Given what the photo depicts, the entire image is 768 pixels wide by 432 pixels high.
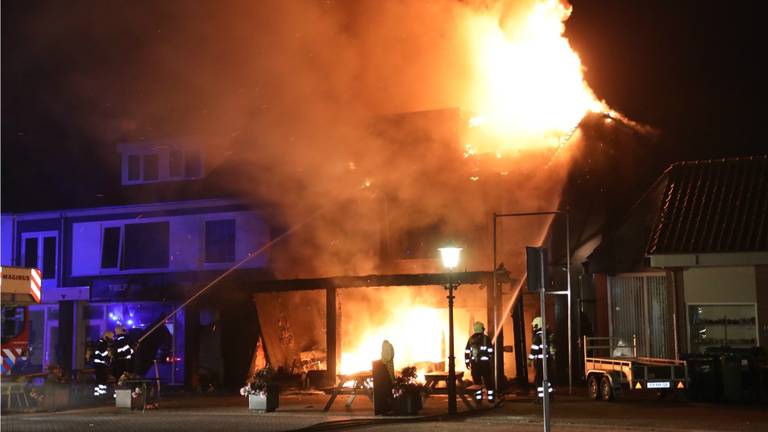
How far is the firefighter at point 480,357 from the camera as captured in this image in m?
21.5

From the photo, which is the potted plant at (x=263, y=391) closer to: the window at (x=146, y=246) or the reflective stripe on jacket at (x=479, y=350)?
the reflective stripe on jacket at (x=479, y=350)

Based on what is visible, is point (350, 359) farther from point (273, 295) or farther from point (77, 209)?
point (77, 209)

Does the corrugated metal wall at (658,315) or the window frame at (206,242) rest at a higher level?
the window frame at (206,242)

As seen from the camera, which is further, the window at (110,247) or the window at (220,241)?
the window at (110,247)

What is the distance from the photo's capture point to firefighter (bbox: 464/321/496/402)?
70.7 ft

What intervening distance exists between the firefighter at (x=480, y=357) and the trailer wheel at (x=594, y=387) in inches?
95.2

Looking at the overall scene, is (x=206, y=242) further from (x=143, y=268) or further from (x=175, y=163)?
(x=175, y=163)

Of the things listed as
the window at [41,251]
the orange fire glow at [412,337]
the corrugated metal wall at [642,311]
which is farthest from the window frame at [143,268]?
the corrugated metal wall at [642,311]

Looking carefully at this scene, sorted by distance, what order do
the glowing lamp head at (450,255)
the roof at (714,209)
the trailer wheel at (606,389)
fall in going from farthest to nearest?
the roof at (714,209) < the trailer wheel at (606,389) < the glowing lamp head at (450,255)

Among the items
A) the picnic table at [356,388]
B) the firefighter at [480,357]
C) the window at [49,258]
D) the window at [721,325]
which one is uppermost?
the window at [49,258]

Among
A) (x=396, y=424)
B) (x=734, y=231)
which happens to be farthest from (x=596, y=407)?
(x=734, y=231)

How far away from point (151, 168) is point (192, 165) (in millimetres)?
1700

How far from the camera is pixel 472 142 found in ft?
88.0

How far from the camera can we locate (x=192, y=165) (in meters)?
32.2
